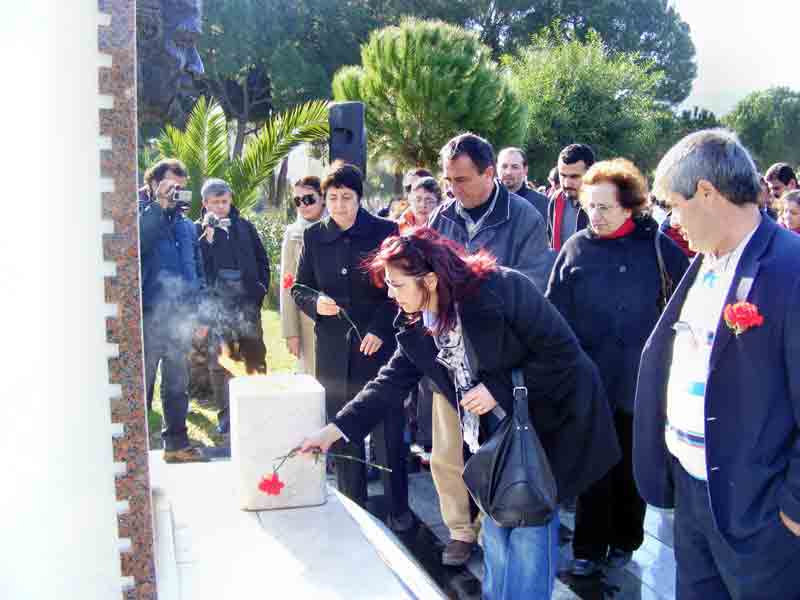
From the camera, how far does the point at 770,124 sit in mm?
72125

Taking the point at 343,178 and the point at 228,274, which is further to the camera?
the point at 228,274

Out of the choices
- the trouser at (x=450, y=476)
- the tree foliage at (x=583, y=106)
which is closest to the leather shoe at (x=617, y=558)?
the trouser at (x=450, y=476)

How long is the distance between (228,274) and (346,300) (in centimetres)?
213

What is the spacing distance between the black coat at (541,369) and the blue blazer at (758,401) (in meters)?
0.75

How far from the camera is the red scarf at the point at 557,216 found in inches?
274

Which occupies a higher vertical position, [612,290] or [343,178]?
[343,178]

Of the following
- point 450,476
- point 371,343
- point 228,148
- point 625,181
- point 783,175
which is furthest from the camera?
point 228,148

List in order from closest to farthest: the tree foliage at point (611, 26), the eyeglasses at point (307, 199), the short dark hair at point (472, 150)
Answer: the short dark hair at point (472, 150)
the eyeglasses at point (307, 199)
the tree foliage at point (611, 26)

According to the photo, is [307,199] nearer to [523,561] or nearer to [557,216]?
[557,216]

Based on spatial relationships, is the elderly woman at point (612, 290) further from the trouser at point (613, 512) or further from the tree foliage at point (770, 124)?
the tree foliage at point (770, 124)

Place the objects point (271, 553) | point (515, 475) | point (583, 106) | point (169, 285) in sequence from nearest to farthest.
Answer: point (515, 475) < point (271, 553) < point (169, 285) < point (583, 106)

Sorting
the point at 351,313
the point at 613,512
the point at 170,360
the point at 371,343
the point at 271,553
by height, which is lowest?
the point at 613,512

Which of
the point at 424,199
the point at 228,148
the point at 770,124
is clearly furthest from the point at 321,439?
the point at 770,124

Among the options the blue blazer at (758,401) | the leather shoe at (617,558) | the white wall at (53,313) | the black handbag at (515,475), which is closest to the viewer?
the blue blazer at (758,401)
